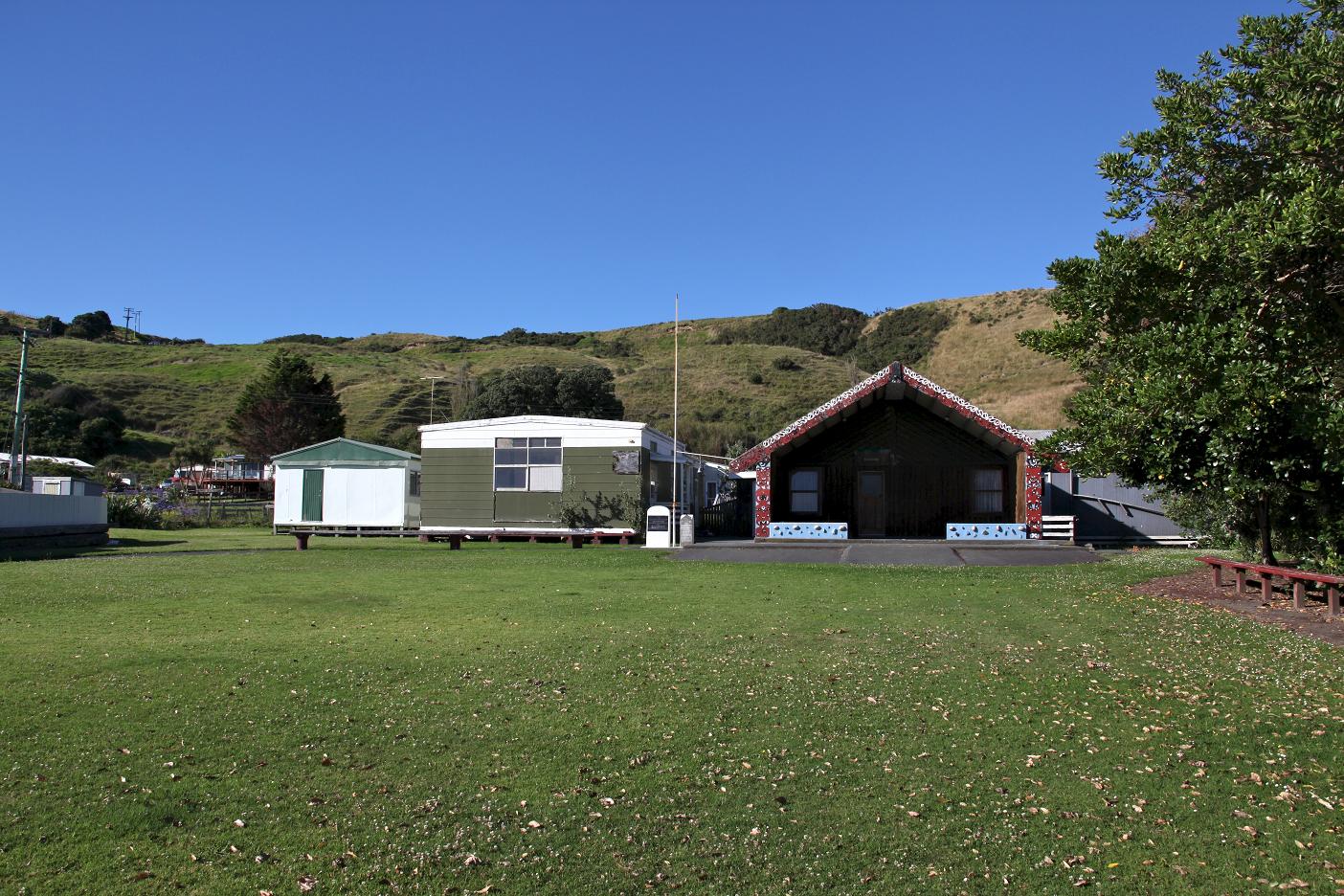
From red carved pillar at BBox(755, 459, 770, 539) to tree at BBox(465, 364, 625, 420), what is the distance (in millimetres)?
31629

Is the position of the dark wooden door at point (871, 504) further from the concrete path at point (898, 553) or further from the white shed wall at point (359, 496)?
the white shed wall at point (359, 496)

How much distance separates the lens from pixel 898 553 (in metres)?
23.6

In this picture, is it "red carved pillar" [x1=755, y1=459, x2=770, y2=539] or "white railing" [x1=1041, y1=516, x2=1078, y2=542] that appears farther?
"red carved pillar" [x1=755, y1=459, x2=770, y2=539]

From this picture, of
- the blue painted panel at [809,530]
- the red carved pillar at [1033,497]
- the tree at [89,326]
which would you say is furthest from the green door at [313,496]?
the tree at [89,326]

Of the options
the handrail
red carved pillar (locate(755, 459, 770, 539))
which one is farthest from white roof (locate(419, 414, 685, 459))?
the handrail

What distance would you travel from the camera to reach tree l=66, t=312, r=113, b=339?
382ft

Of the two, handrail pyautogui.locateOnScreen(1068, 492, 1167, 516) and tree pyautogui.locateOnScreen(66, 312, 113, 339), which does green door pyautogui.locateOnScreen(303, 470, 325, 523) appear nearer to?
handrail pyautogui.locateOnScreen(1068, 492, 1167, 516)

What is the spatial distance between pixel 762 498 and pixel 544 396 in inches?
1355

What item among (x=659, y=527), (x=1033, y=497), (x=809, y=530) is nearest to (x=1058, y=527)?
(x=1033, y=497)

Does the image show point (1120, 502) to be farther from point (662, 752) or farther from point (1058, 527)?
point (662, 752)

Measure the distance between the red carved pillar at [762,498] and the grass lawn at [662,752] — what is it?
1607 centimetres

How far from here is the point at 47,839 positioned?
5.09m

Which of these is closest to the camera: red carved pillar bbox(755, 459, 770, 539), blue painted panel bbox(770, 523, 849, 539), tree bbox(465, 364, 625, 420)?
blue painted panel bbox(770, 523, 849, 539)

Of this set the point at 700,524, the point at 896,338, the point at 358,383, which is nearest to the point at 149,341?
the point at 358,383
